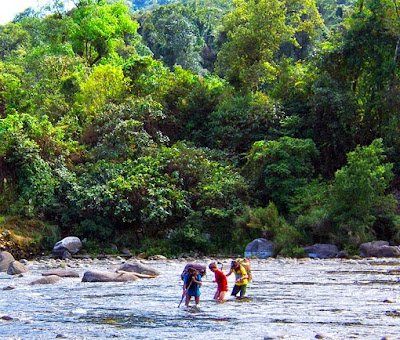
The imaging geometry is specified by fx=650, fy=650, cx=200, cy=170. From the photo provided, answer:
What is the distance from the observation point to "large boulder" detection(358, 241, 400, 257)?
72.4 feet

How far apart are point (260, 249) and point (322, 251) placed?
2.35m

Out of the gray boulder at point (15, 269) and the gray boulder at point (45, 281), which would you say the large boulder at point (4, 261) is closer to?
the gray boulder at point (15, 269)

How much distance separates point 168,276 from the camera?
1772 centimetres

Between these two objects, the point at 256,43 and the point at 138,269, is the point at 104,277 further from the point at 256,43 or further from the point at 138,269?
the point at 256,43

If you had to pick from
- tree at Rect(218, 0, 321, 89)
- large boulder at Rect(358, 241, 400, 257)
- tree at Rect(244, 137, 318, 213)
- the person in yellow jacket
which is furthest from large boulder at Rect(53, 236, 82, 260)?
tree at Rect(218, 0, 321, 89)

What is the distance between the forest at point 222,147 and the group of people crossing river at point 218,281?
10.4 m

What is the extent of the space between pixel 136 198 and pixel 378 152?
31.7ft

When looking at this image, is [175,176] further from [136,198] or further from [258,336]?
[258,336]

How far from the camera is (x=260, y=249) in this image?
24.2 meters

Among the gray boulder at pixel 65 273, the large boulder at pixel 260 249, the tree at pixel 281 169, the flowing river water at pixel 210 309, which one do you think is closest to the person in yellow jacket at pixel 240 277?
the flowing river water at pixel 210 309

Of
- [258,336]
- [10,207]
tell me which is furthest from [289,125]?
[258,336]

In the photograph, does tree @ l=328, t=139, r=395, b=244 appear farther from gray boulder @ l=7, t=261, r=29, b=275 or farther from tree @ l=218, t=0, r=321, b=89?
tree @ l=218, t=0, r=321, b=89

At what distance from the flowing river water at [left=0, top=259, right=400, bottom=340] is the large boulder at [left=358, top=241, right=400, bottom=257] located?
4864 millimetres

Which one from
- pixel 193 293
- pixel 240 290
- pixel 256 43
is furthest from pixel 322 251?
pixel 256 43
